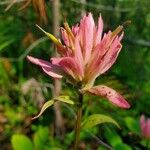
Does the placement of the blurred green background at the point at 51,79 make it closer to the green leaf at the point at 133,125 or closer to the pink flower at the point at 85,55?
the green leaf at the point at 133,125

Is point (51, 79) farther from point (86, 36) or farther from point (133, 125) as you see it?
point (86, 36)

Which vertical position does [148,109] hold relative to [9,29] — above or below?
below

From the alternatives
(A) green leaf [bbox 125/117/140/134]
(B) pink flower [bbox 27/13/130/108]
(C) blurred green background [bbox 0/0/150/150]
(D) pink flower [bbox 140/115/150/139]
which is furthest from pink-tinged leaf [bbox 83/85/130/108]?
(C) blurred green background [bbox 0/0/150/150]

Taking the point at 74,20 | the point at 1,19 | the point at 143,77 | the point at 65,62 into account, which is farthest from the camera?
the point at 1,19

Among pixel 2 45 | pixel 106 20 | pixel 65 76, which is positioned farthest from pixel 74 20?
pixel 65 76

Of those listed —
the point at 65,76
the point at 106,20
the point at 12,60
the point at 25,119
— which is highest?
the point at 65,76

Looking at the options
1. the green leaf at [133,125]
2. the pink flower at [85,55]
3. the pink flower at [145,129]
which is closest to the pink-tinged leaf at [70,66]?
the pink flower at [85,55]

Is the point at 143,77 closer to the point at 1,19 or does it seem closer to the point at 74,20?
the point at 74,20
